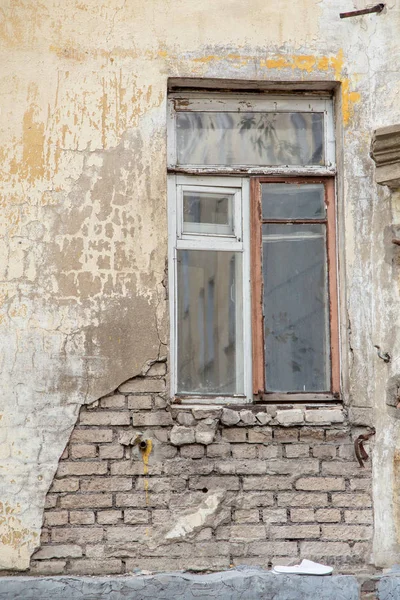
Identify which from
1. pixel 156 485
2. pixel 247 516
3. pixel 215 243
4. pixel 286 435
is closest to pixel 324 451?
pixel 286 435

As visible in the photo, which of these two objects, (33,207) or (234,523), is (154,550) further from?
(33,207)

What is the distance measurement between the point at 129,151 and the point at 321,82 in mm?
1139

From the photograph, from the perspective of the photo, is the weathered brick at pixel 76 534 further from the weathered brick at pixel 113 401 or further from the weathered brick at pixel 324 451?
the weathered brick at pixel 324 451

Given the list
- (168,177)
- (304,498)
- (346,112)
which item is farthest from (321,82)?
(304,498)

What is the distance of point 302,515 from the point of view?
191 inches

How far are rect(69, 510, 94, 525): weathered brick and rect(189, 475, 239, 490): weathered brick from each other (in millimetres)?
536

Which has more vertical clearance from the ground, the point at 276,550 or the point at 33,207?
Answer: the point at 33,207

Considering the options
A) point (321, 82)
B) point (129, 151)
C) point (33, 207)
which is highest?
point (321, 82)

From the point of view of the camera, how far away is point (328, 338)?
201 inches

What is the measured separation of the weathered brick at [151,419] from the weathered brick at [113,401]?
0.29 feet

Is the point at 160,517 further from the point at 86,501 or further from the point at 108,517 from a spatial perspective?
the point at 86,501

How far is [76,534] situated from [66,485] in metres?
0.25

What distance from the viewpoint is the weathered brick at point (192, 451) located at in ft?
15.9

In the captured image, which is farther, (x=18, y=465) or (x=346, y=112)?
(x=346, y=112)
